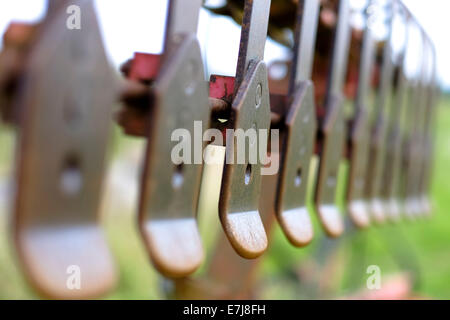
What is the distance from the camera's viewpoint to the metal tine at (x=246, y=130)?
2.08 feet

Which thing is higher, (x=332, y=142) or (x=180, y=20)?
(x=180, y=20)

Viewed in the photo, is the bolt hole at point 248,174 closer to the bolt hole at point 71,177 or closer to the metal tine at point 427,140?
the bolt hole at point 71,177

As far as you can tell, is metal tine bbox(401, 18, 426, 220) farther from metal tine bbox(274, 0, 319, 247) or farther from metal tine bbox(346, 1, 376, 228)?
metal tine bbox(274, 0, 319, 247)

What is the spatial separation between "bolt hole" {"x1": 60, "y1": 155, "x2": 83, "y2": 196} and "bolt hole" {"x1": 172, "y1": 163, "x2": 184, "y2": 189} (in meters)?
0.12

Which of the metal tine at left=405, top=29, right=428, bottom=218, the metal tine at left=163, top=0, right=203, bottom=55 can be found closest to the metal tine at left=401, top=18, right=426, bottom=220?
the metal tine at left=405, top=29, right=428, bottom=218

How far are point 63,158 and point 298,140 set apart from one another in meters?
0.47

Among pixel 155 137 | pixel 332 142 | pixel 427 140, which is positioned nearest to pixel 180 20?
pixel 155 137

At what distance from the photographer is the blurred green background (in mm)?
2771

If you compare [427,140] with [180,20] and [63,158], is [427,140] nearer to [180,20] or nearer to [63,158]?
[180,20]

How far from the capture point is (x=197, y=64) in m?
0.54

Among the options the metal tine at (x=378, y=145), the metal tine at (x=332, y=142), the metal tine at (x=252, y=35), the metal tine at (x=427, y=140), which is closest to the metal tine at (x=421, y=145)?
the metal tine at (x=427, y=140)

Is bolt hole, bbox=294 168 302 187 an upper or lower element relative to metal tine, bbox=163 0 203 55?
lower

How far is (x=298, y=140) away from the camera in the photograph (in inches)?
31.9
